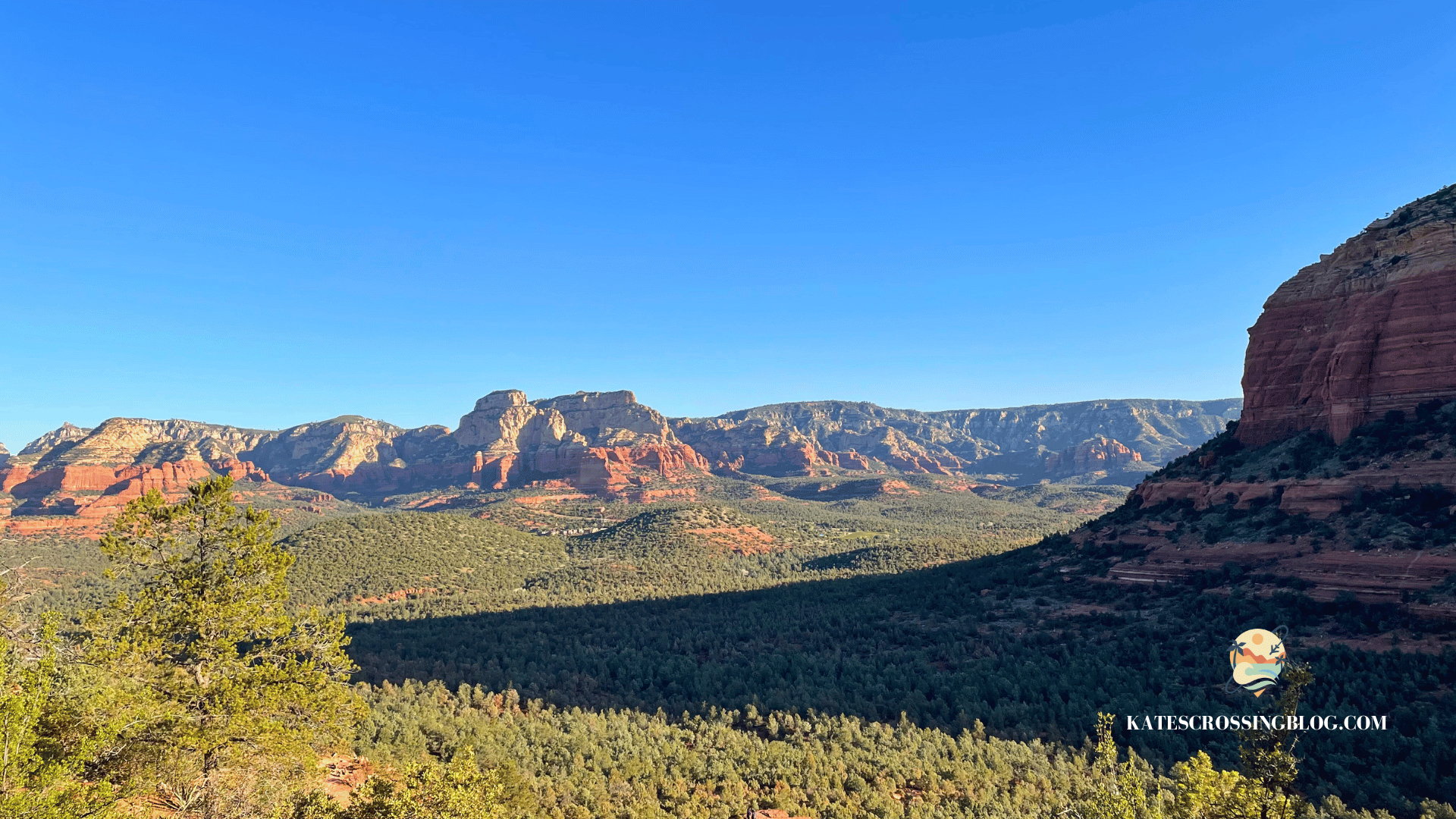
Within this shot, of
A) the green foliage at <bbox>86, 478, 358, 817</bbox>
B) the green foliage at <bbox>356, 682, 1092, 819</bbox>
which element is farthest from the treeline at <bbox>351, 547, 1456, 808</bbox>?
the green foliage at <bbox>86, 478, 358, 817</bbox>

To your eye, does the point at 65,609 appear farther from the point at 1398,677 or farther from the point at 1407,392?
the point at 1407,392

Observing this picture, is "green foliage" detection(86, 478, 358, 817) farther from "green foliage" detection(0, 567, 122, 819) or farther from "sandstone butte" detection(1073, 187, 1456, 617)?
"sandstone butte" detection(1073, 187, 1456, 617)

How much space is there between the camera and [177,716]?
14.3 meters

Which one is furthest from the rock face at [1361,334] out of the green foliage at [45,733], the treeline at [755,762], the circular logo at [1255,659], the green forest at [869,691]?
the green foliage at [45,733]

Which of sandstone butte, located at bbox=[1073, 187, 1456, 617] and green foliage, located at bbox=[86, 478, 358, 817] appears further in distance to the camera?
sandstone butte, located at bbox=[1073, 187, 1456, 617]

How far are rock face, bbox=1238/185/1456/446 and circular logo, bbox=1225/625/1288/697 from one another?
25518 mm

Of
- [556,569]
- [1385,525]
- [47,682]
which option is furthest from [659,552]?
[47,682]

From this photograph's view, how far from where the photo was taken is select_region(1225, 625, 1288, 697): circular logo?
28.1 metres

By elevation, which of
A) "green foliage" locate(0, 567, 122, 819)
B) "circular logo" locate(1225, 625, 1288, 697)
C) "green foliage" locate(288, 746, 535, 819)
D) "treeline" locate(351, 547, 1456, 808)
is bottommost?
"treeline" locate(351, 547, 1456, 808)

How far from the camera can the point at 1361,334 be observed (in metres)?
46.7

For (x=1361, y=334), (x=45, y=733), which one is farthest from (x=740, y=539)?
(x=45, y=733)

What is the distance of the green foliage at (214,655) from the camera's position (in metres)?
14.3

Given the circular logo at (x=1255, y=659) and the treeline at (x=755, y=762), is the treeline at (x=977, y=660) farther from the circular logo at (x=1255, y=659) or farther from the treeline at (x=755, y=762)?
the treeline at (x=755, y=762)

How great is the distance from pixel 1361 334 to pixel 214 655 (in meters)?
70.9
